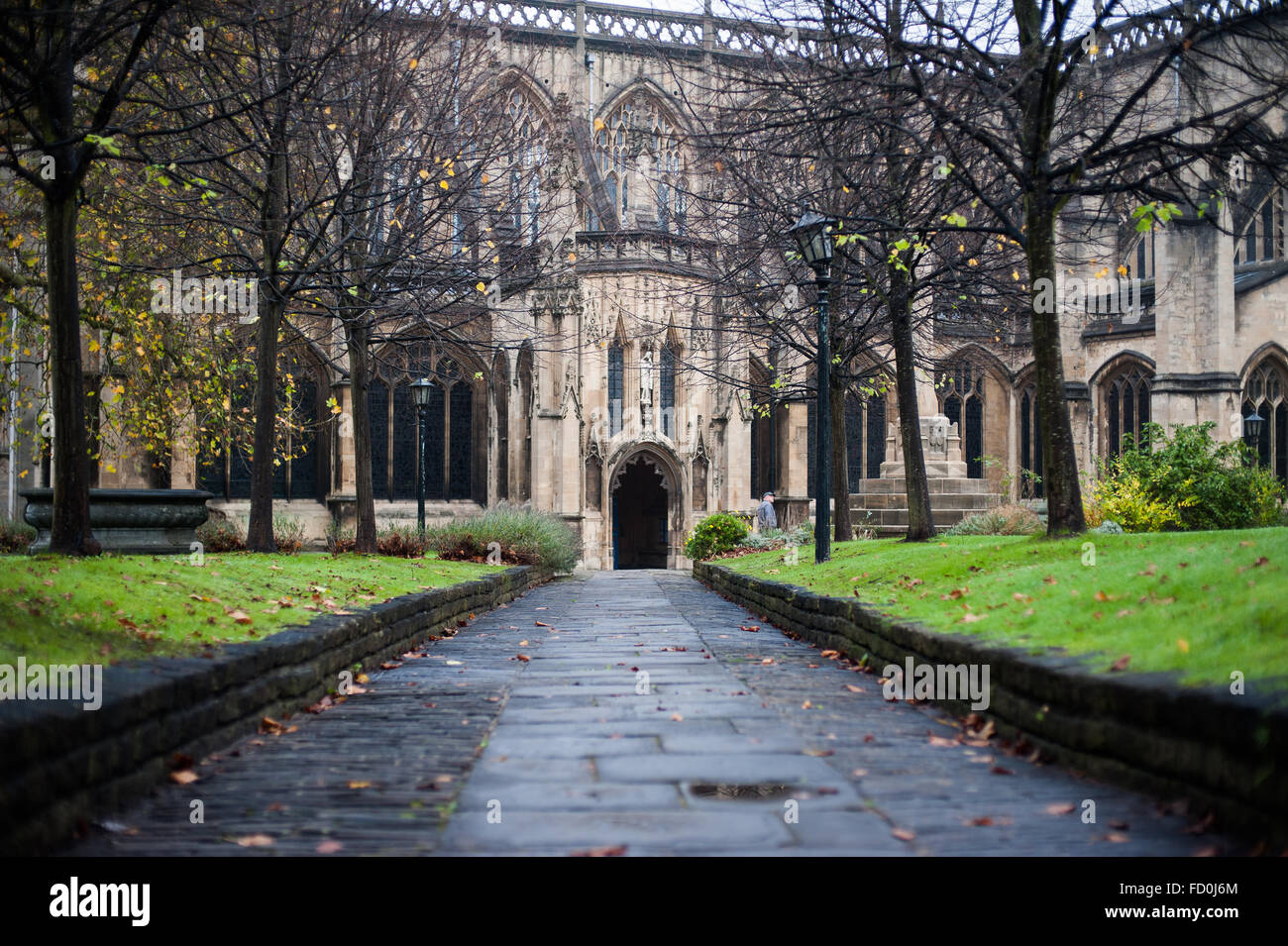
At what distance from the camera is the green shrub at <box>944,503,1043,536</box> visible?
1650 centimetres

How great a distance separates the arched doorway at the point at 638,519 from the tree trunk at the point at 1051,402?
80.8 ft

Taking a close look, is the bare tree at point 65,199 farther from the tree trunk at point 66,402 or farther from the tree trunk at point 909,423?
the tree trunk at point 909,423

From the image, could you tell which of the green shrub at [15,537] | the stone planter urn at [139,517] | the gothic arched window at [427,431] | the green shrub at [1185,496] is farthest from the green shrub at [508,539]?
the green shrub at [1185,496]

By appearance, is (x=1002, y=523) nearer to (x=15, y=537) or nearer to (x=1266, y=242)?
(x=15, y=537)

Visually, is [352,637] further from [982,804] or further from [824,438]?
[824,438]

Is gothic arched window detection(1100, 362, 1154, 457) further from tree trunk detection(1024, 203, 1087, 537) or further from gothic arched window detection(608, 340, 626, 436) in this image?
tree trunk detection(1024, 203, 1087, 537)

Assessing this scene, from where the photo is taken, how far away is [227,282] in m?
19.8

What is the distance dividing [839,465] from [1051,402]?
26.3ft

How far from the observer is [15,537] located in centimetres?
1772

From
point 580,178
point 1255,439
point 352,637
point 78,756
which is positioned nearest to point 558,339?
→ point 580,178

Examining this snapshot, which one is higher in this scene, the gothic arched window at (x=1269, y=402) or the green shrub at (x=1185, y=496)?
the gothic arched window at (x=1269, y=402)

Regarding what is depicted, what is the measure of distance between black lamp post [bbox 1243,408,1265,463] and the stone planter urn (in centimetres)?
2547

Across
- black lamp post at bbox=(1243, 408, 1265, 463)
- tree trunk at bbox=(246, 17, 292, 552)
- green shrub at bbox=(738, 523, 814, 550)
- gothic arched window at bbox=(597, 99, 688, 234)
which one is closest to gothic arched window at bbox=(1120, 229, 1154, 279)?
black lamp post at bbox=(1243, 408, 1265, 463)

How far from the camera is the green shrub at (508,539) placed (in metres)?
20.5
